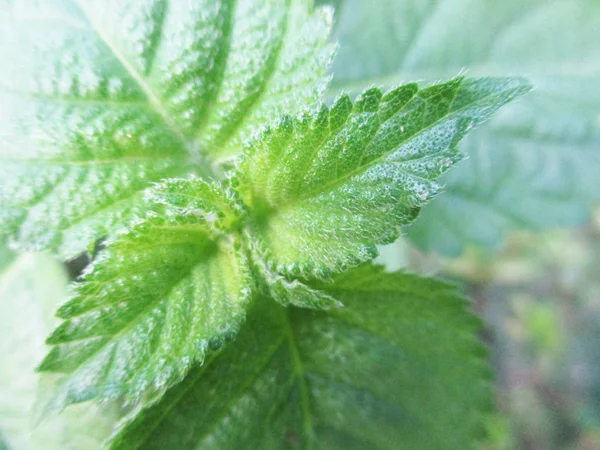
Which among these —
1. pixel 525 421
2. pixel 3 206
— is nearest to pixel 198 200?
pixel 3 206

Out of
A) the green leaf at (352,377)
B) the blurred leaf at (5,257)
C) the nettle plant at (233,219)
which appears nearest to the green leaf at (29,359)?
the blurred leaf at (5,257)

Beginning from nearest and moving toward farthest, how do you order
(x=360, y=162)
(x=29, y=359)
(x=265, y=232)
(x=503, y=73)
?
(x=360, y=162) < (x=265, y=232) < (x=29, y=359) < (x=503, y=73)

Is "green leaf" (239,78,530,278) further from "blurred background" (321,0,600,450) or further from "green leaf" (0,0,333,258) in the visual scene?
"blurred background" (321,0,600,450)

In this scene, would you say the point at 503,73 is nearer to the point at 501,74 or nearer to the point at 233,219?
the point at 501,74

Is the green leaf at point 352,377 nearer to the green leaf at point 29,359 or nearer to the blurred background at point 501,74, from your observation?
the green leaf at point 29,359

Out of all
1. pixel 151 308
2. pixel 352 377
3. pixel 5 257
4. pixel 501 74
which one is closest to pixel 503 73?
pixel 501 74

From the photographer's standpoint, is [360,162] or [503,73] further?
[503,73]

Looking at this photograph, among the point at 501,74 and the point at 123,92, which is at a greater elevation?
the point at 123,92
